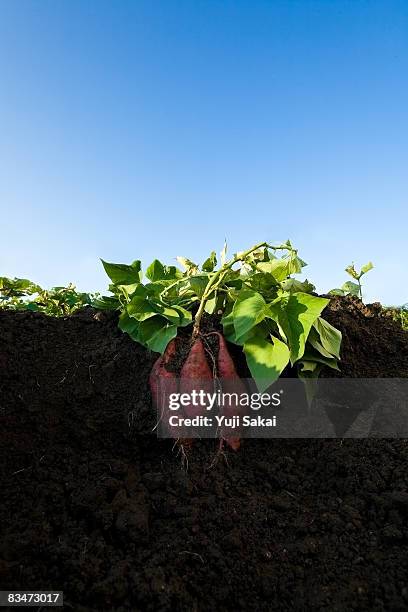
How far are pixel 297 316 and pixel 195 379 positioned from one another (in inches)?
26.5

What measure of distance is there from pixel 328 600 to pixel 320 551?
0.94 ft

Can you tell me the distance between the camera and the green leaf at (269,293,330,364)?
2734 millimetres

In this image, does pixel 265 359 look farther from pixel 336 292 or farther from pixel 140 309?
pixel 336 292

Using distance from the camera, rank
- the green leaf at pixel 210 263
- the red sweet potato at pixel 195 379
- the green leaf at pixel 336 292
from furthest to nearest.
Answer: the green leaf at pixel 336 292
the green leaf at pixel 210 263
the red sweet potato at pixel 195 379

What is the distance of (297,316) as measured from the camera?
9.17 ft

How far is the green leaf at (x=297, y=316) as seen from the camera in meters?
2.73

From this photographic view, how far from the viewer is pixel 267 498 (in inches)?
100.0

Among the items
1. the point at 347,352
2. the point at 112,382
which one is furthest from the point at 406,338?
the point at 112,382

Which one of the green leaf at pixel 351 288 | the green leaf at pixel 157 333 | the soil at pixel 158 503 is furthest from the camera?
the green leaf at pixel 351 288

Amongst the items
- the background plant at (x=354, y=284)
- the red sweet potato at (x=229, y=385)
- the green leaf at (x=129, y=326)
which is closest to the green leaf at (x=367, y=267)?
the background plant at (x=354, y=284)

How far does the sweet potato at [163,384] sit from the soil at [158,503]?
11cm

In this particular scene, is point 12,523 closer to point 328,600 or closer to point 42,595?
point 42,595

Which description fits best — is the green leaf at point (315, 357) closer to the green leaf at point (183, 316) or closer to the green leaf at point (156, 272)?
the green leaf at point (183, 316)

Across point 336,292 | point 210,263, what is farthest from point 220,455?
point 336,292
